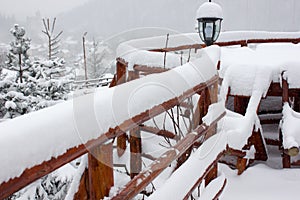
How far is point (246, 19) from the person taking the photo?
60656mm

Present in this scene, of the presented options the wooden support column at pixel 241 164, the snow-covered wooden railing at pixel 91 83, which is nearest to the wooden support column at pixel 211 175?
the wooden support column at pixel 241 164

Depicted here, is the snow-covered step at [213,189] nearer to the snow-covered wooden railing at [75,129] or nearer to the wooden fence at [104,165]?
the wooden fence at [104,165]

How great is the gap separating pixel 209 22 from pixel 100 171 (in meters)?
4.50

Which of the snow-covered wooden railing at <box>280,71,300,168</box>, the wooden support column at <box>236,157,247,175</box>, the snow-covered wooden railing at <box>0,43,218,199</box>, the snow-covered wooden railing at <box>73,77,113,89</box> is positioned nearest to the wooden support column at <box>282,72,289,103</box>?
the snow-covered wooden railing at <box>280,71,300,168</box>

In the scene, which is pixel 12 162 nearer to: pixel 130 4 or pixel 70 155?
pixel 70 155

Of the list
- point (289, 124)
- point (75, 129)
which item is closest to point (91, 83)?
point (289, 124)

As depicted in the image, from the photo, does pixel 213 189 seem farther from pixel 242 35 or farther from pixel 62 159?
pixel 242 35

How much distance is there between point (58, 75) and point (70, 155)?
24.0ft

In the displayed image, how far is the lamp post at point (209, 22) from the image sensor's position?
529cm

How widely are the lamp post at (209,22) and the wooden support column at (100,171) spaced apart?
433 cm

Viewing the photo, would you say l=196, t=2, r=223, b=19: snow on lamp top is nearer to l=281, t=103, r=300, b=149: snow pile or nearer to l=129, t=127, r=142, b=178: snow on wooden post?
l=281, t=103, r=300, b=149: snow pile

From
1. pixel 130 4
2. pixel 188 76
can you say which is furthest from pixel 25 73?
pixel 130 4

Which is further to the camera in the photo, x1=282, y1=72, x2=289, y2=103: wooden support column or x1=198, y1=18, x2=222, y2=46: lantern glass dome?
x1=198, y1=18, x2=222, y2=46: lantern glass dome

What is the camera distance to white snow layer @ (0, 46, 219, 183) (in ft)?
2.49
